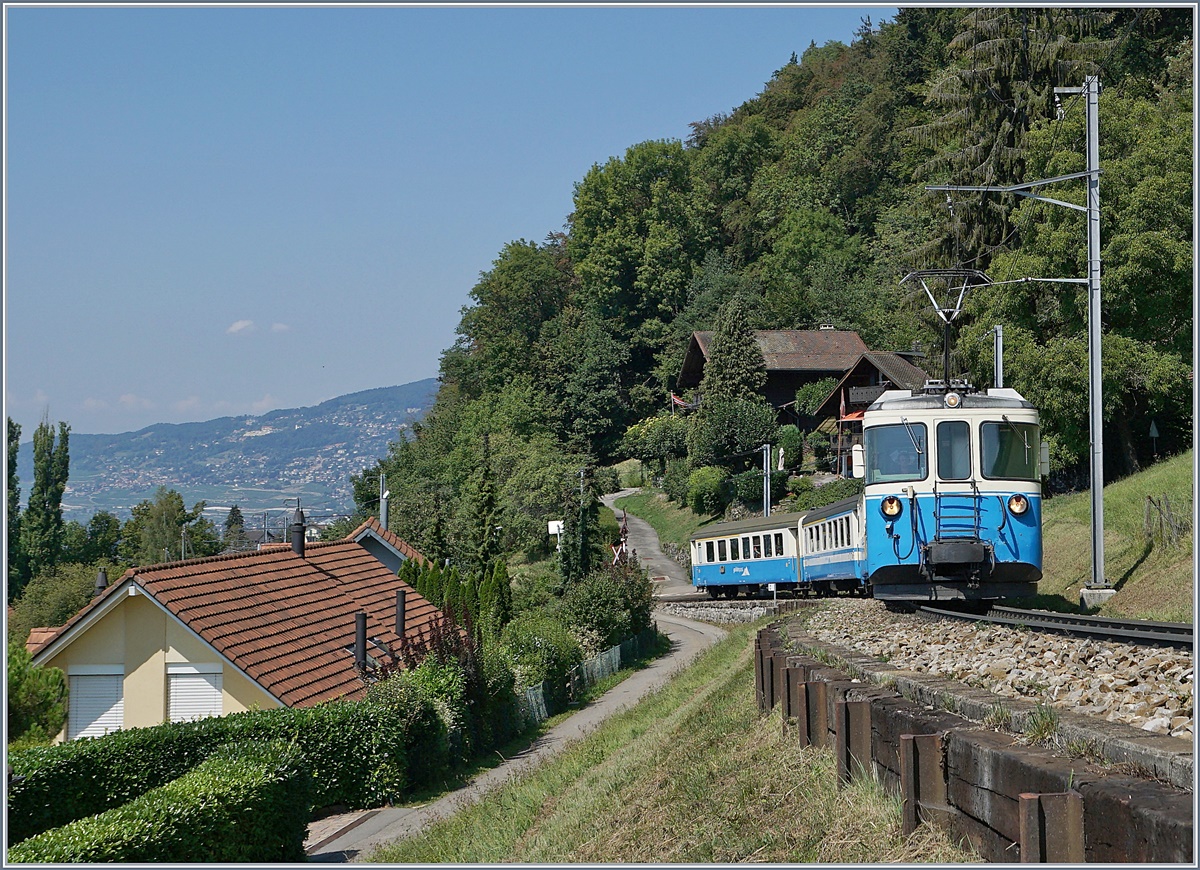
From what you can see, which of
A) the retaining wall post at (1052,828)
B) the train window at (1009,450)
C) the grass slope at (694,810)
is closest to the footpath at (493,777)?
the grass slope at (694,810)

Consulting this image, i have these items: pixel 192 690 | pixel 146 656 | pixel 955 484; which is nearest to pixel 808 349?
pixel 955 484

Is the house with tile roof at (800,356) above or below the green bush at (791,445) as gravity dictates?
above

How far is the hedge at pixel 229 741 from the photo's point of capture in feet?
42.3

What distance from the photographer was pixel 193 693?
19.4 m

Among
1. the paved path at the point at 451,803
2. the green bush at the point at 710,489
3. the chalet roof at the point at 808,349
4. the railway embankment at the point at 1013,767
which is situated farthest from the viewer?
the chalet roof at the point at 808,349

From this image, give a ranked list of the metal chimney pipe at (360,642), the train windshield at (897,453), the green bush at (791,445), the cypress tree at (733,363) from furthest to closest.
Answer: the cypress tree at (733,363) → the green bush at (791,445) → the metal chimney pipe at (360,642) → the train windshield at (897,453)

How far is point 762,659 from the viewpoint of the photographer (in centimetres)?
1245

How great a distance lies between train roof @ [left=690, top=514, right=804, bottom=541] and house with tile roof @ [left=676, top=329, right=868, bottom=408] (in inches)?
962

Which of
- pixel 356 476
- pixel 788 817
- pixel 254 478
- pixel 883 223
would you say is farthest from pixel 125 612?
pixel 254 478

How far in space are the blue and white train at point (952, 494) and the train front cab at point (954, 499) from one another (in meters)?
0.01

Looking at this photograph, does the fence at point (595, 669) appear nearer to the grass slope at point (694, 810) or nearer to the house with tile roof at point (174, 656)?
the house with tile roof at point (174, 656)

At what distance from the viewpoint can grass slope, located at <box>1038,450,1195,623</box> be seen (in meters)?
18.9

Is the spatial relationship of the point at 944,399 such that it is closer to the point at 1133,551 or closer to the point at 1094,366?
the point at 1094,366

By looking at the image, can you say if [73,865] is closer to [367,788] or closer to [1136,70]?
[367,788]
